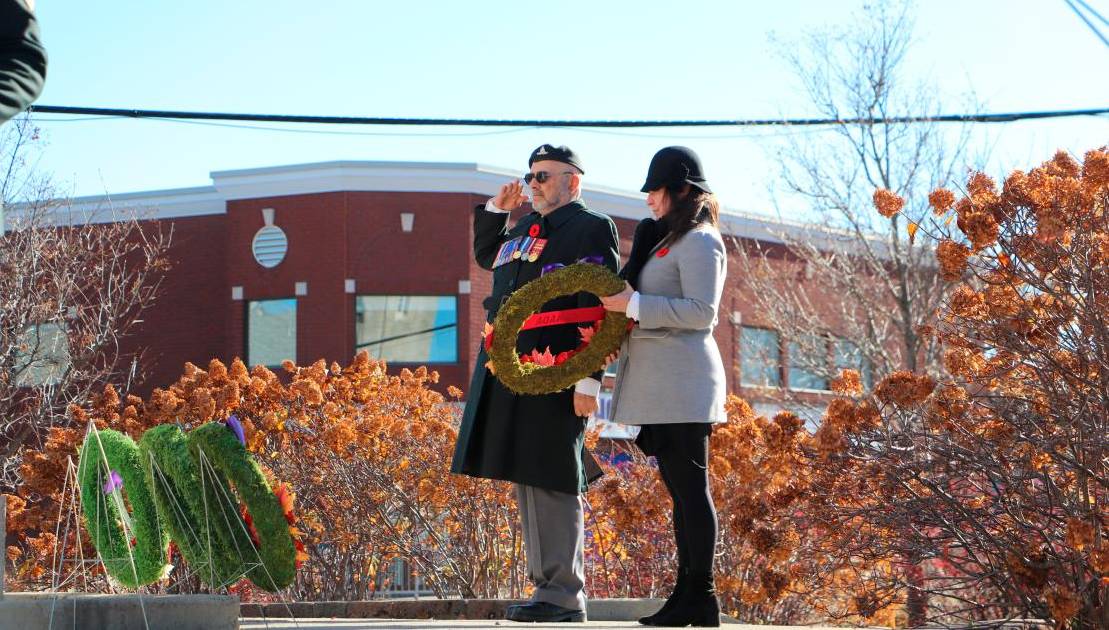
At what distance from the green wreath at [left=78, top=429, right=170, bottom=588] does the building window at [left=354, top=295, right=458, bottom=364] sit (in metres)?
21.5

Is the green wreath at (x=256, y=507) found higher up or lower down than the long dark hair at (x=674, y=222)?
lower down

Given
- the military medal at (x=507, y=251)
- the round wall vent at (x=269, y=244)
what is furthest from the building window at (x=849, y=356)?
the military medal at (x=507, y=251)

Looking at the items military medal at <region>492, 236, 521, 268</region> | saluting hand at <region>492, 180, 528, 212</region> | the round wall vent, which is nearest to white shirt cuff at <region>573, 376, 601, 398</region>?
military medal at <region>492, 236, 521, 268</region>

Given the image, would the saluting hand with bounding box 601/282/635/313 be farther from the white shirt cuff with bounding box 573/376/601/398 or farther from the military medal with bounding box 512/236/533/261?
the military medal with bounding box 512/236/533/261

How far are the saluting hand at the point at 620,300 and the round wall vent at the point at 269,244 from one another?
22.8 metres

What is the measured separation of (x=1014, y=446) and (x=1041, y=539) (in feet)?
1.50

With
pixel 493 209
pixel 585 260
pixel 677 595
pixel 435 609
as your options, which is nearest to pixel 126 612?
pixel 677 595

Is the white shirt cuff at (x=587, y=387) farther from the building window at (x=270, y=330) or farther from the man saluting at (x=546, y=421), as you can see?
the building window at (x=270, y=330)

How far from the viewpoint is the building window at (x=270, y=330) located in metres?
27.7

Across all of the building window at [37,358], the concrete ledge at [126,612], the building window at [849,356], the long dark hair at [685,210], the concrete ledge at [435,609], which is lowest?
the concrete ledge at [435,609]

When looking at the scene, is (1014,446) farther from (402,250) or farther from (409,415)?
(402,250)

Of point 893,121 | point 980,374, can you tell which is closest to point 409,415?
point 980,374

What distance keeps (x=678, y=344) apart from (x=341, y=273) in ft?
72.4

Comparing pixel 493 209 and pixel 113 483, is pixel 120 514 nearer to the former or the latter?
pixel 113 483
